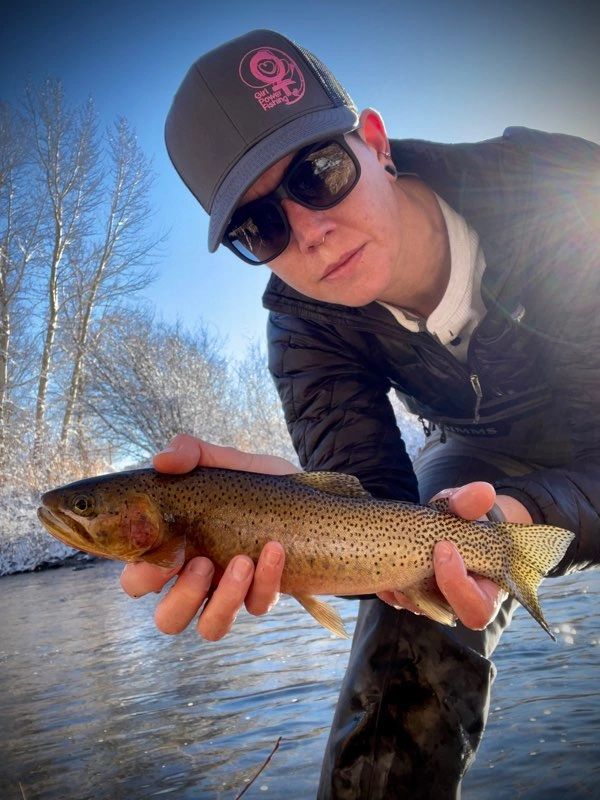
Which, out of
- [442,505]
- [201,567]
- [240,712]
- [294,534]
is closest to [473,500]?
[442,505]

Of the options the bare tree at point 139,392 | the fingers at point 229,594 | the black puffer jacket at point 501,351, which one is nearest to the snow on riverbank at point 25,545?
the bare tree at point 139,392

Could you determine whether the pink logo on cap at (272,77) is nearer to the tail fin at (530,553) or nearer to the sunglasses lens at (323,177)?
the sunglasses lens at (323,177)

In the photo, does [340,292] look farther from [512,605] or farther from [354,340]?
[512,605]

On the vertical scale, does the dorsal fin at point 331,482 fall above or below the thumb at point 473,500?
above

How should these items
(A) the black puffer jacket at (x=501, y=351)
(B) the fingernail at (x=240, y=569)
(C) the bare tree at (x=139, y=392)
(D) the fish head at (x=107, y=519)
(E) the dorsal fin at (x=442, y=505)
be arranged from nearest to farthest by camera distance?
(B) the fingernail at (x=240, y=569) < (D) the fish head at (x=107, y=519) < (E) the dorsal fin at (x=442, y=505) < (A) the black puffer jacket at (x=501, y=351) < (C) the bare tree at (x=139, y=392)

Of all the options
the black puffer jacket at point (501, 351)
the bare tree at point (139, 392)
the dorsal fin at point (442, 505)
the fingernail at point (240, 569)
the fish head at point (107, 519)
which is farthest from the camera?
the bare tree at point (139, 392)

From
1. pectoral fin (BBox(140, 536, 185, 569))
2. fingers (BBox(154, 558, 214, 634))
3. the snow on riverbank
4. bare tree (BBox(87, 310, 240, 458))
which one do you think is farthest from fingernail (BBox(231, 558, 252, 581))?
bare tree (BBox(87, 310, 240, 458))

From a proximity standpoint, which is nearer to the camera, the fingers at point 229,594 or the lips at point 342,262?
the fingers at point 229,594
